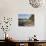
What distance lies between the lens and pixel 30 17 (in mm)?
5836

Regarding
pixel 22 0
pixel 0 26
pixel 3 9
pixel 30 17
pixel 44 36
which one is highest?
pixel 22 0

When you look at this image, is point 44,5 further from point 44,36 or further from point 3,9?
point 3,9

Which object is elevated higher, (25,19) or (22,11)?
(22,11)

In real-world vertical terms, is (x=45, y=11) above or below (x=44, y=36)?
above

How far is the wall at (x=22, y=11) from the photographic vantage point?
→ 577cm

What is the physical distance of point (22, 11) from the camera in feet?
19.1

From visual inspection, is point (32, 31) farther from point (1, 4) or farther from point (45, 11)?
point (1, 4)

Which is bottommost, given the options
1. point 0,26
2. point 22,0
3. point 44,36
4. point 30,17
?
point 44,36

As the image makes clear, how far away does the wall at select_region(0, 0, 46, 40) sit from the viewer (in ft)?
18.9

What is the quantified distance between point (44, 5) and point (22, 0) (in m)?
0.98

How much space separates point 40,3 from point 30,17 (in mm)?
762

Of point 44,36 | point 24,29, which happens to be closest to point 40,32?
point 44,36

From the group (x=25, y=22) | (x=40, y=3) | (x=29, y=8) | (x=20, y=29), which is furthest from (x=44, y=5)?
(x=20, y=29)

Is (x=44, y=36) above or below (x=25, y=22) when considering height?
below
